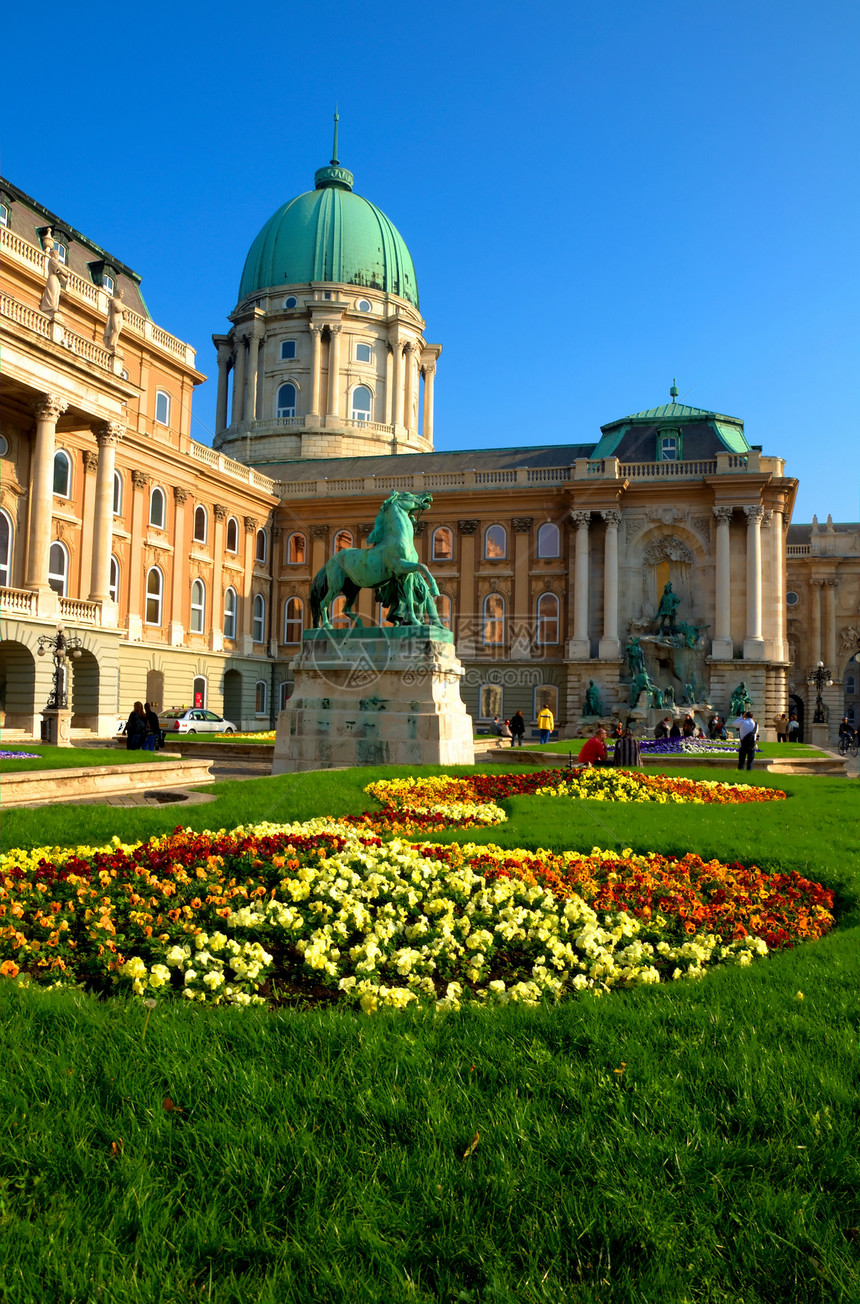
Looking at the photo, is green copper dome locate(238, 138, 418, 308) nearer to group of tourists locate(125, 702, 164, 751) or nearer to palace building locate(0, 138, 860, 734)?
palace building locate(0, 138, 860, 734)

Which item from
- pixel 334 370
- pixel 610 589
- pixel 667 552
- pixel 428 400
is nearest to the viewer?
pixel 610 589

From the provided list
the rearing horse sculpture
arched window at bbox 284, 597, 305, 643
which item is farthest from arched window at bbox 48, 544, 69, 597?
the rearing horse sculpture

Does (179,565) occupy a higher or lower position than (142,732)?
higher

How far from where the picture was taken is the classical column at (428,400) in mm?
84812

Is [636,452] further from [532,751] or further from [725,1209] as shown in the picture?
[725,1209]

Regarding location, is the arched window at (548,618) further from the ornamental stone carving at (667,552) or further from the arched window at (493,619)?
the ornamental stone carving at (667,552)

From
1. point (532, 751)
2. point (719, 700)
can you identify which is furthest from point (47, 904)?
point (719, 700)

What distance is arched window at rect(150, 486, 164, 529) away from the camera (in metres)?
52.2

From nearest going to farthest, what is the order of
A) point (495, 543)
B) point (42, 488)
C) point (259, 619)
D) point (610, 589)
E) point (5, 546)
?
point (42, 488) < point (5, 546) < point (610, 589) < point (495, 543) < point (259, 619)

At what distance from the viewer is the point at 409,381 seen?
81000 mm

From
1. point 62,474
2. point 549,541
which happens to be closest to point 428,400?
point 549,541

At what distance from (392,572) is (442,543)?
131ft

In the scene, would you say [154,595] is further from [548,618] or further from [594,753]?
[594,753]

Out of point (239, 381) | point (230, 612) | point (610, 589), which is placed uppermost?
point (239, 381)
